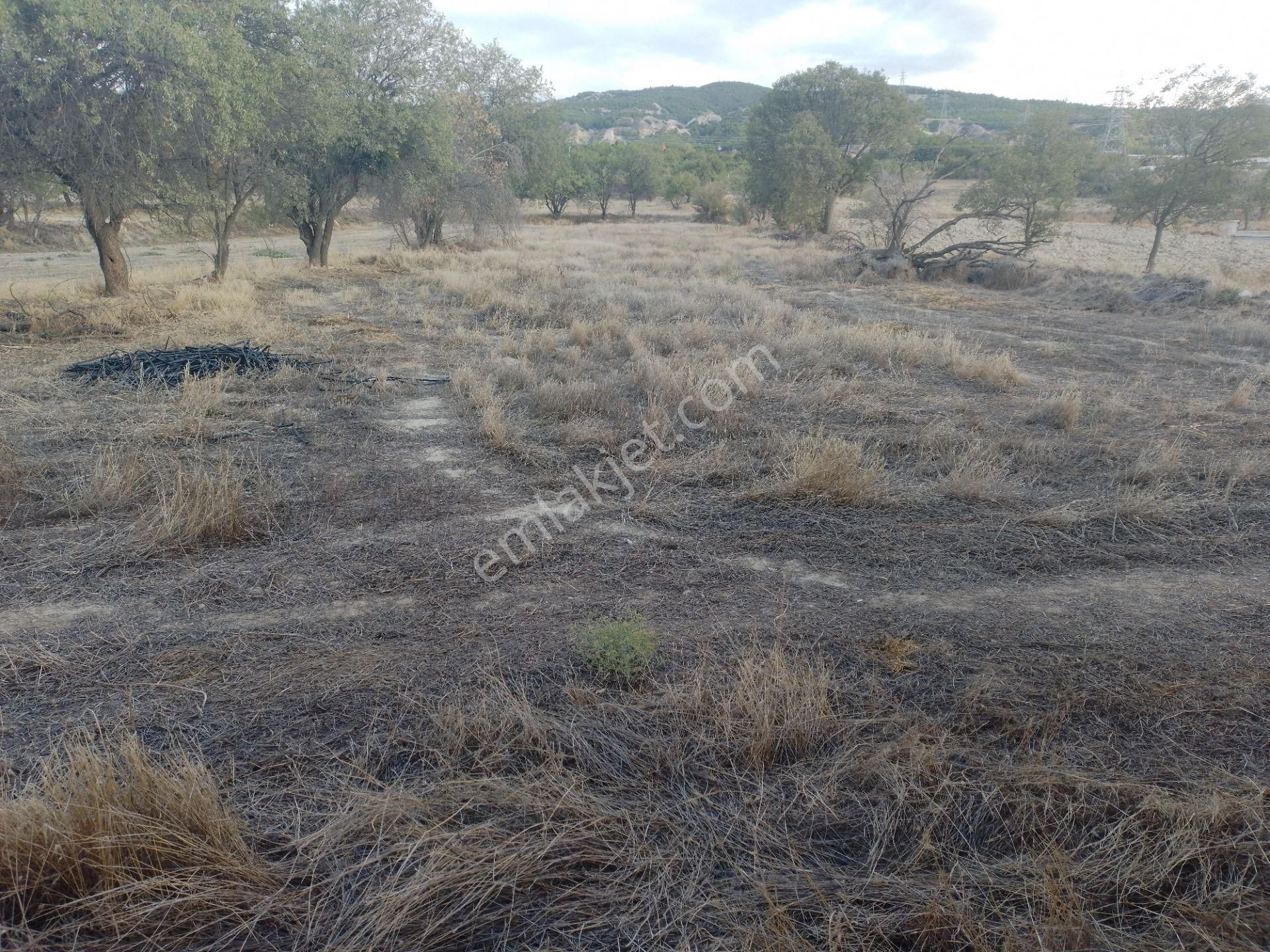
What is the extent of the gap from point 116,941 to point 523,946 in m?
1.09

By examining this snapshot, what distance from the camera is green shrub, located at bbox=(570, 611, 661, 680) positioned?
3.27 metres

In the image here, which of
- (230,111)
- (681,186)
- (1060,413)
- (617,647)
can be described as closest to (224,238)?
(230,111)

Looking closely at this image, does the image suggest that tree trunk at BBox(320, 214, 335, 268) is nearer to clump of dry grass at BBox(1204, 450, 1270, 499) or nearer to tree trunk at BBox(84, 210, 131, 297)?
tree trunk at BBox(84, 210, 131, 297)

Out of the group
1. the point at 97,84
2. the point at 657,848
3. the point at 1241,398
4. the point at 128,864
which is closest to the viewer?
the point at 128,864

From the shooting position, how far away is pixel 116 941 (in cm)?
200

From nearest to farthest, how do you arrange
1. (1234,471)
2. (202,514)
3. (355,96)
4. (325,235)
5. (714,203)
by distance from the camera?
1. (202,514)
2. (1234,471)
3. (355,96)
4. (325,235)
5. (714,203)

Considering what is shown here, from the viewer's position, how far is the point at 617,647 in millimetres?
3350

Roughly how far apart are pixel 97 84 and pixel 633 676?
39.2ft

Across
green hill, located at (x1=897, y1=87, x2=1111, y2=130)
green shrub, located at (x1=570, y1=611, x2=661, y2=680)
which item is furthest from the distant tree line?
green hill, located at (x1=897, y1=87, x2=1111, y2=130)

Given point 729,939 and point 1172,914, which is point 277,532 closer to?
point 729,939

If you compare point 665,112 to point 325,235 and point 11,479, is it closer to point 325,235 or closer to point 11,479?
point 325,235

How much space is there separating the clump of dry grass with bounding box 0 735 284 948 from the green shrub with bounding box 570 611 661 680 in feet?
4.79

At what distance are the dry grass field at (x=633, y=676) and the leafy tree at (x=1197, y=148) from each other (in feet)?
Answer: 55.7

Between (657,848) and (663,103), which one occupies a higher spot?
(663,103)
